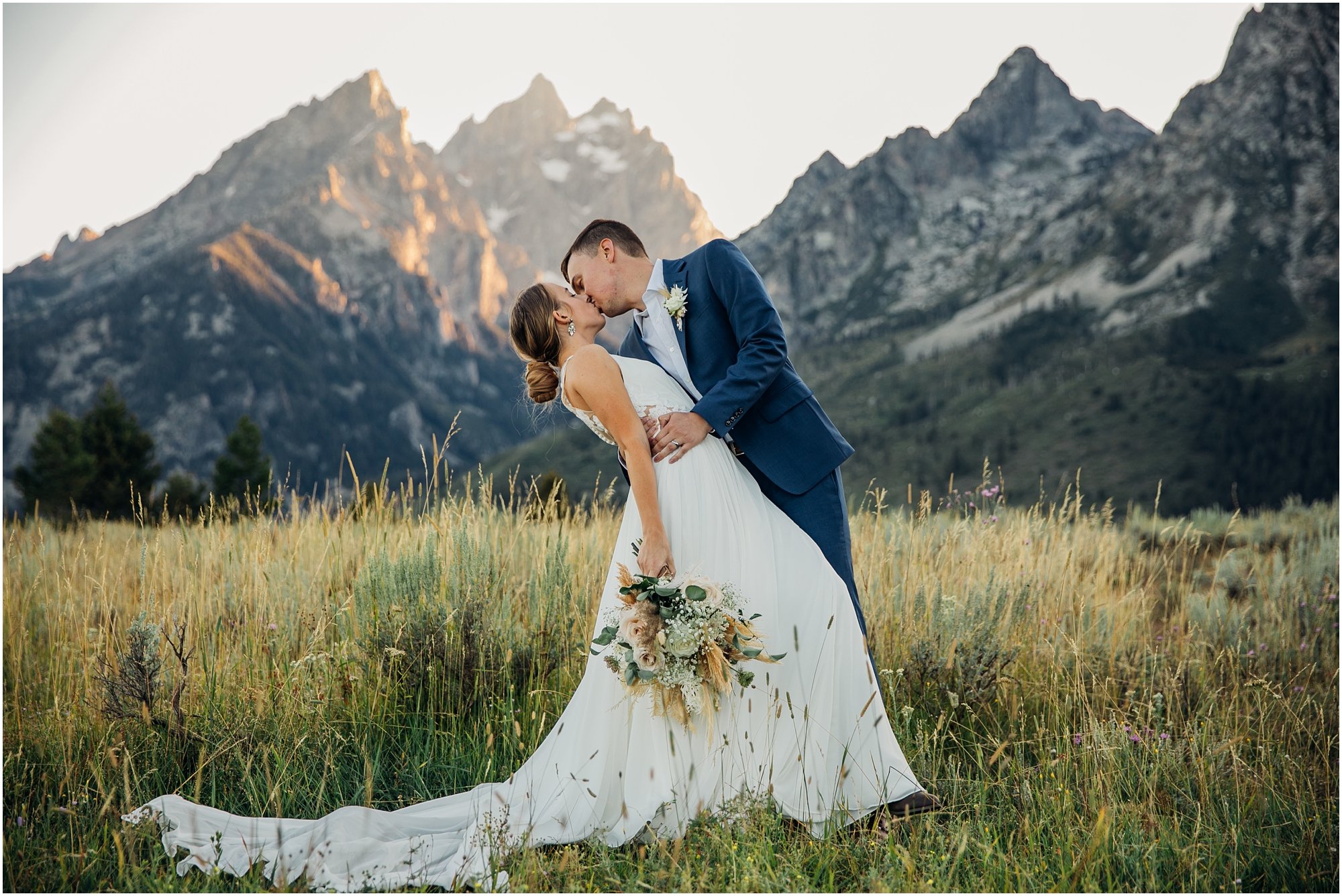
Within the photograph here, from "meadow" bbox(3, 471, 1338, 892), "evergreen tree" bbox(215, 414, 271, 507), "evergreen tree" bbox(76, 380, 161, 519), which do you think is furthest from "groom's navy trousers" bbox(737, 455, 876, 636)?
"evergreen tree" bbox(215, 414, 271, 507)

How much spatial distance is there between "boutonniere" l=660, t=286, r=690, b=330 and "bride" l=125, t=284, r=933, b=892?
311mm

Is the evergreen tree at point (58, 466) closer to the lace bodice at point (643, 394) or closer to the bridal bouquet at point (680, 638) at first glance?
the lace bodice at point (643, 394)

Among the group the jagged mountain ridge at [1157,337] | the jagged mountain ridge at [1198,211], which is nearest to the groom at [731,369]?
the jagged mountain ridge at [1157,337]

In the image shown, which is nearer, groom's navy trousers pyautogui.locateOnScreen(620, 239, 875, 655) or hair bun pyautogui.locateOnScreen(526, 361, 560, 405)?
groom's navy trousers pyautogui.locateOnScreen(620, 239, 875, 655)

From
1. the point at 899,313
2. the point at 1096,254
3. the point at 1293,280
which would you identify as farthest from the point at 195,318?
the point at 1293,280

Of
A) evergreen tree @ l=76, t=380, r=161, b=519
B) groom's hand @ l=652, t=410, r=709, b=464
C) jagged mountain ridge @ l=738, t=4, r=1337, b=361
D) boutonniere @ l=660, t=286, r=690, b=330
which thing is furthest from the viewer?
jagged mountain ridge @ l=738, t=4, r=1337, b=361

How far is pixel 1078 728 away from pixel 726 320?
8.17 ft

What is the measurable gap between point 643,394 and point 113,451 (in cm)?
3983

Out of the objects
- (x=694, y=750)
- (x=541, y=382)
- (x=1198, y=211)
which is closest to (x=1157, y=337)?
(x=1198, y=211)

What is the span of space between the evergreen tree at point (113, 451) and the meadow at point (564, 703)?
33748 mm

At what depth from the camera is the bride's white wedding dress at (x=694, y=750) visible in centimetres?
274

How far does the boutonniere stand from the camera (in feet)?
10.3

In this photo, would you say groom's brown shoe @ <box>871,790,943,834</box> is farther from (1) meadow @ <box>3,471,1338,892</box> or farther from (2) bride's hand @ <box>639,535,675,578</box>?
(2) bride's hand @ <box>639,535,675,578</box>

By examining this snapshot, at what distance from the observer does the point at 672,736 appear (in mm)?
2668
